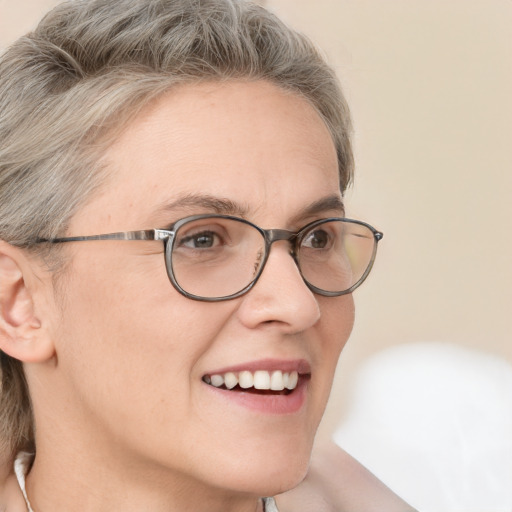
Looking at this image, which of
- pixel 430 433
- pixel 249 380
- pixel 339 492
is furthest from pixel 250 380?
pixel 430 433

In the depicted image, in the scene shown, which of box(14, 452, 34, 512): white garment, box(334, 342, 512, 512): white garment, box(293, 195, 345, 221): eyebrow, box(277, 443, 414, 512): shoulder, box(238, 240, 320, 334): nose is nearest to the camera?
box(238, 240, 320, 334): nose

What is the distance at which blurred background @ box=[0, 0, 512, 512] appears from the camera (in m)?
2.85

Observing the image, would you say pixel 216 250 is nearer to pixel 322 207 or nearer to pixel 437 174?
pixel 322 207

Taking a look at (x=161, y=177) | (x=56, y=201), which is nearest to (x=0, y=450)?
(x=56, y=201)

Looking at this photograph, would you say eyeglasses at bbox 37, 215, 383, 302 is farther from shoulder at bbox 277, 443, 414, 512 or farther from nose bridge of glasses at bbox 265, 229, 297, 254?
shoulder at bbox 277, 443, 414, 512

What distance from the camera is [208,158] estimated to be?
1423mm

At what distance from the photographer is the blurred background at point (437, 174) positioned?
2854 millimetres

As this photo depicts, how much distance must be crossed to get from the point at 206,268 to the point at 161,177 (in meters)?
0.17

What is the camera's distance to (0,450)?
177 cm

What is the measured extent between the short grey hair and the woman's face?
0.05 meters

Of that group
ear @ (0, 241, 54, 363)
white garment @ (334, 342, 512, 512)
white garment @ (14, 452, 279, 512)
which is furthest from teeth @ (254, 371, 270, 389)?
white garment @ (334, 342, 512, 512)

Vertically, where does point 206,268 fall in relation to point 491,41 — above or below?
below

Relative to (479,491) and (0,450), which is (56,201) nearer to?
(0,450)

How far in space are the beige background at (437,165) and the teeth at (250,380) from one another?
56.1 inches
